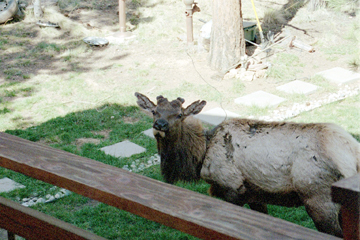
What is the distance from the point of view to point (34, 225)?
7.34 ft

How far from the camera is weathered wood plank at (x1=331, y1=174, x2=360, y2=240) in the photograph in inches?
50.4

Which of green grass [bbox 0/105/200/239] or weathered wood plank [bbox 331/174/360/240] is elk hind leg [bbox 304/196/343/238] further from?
weathered wood plank [bbox 331/174/360/240]

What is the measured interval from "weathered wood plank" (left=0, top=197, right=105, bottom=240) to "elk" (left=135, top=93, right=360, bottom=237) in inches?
68.7

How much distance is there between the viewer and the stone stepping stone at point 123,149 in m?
5.86

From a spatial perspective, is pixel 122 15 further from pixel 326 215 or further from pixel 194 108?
pixel 326 215

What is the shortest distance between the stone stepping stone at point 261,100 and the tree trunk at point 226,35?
1381 millimetres

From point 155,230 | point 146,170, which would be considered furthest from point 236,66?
point 155,230

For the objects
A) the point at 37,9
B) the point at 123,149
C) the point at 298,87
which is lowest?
the point at 123,149

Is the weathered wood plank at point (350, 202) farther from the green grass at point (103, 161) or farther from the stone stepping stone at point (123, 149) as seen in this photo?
the stone stepping stone at point (123, 149)

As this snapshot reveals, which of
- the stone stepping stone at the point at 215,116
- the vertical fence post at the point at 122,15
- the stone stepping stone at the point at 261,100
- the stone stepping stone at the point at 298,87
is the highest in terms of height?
the vertical fence post at the point at 122,15

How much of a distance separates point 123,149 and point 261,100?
10.0ft

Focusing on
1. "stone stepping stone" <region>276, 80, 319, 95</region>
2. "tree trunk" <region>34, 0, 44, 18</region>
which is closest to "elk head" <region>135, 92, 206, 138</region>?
"stone stepping stone" <region>276, 80, 319, 95</region>

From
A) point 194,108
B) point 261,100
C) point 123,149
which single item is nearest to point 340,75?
point 261,100

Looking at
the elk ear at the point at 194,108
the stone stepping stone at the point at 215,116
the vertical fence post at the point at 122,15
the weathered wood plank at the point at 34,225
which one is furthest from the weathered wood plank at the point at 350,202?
the vertical fence post at the point at 122,15
